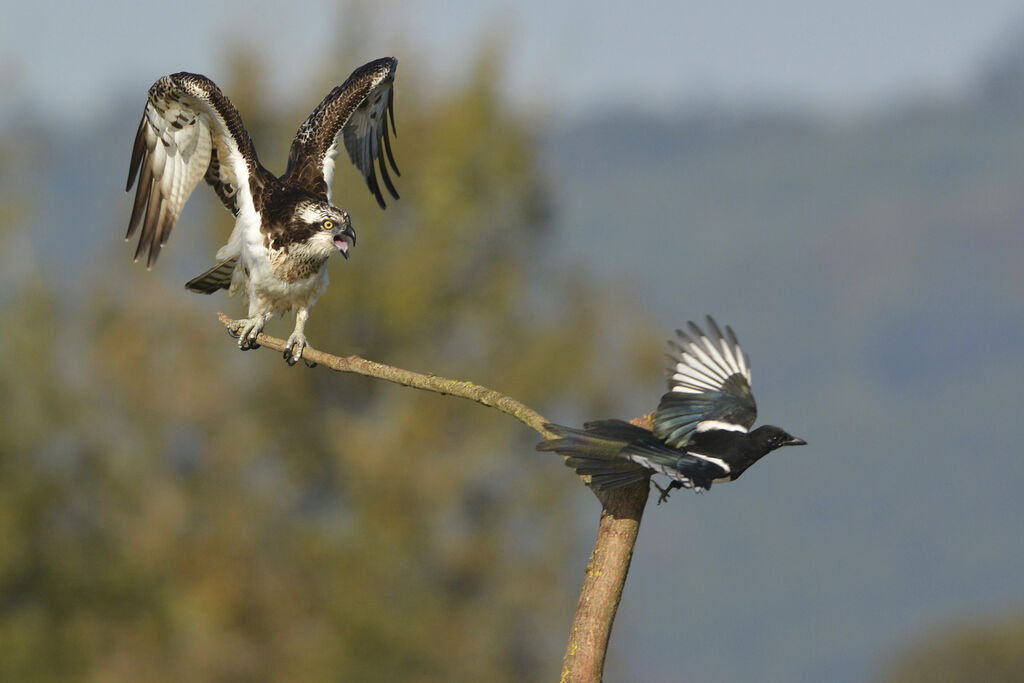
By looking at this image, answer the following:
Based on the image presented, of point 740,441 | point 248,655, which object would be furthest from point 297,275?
point 248,655

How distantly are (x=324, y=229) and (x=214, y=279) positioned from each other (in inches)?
56.6

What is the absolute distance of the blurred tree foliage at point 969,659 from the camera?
8225 cm

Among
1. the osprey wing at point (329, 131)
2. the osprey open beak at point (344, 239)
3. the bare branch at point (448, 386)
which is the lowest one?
the bare branch at point (448, 386)

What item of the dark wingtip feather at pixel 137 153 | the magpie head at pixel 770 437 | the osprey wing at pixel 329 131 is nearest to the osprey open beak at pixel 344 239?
the osprey wing at pixel 329 131

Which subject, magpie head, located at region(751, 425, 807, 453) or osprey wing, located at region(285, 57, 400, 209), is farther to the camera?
osprey wing, located at region(285, 57, 400, 209)

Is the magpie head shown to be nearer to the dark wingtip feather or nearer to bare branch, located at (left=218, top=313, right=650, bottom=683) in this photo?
bare branch, located at (left=218, top=313, right=650, bottom=683)

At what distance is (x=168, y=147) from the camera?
36.2ft

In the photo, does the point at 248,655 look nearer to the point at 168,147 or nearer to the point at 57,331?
the point at 57,331

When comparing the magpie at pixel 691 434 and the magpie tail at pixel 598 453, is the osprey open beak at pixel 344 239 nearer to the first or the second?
the magpie at pixel 691 434

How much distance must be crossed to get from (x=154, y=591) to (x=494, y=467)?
10131 mm

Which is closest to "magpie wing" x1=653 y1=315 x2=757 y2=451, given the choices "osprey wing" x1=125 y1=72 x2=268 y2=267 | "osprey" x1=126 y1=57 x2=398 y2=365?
"osprey" x1=126 y1=57 x2=398 y2=365

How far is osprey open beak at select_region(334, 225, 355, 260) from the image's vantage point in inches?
407

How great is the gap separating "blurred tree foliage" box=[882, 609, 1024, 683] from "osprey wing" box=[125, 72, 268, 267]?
245ft

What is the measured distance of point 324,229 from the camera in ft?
34.1
